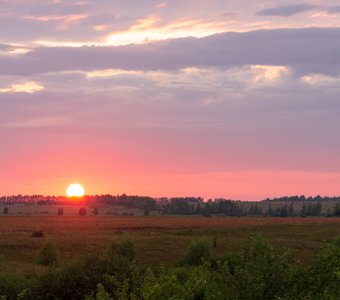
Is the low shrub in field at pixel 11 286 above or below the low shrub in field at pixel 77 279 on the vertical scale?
below

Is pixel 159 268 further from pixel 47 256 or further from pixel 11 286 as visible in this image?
pixel 11 286

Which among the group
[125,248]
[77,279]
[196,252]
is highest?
[77,279]

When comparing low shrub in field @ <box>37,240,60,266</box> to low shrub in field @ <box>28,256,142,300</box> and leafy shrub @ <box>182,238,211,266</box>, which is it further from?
low shrub in field @ <box>28,256,142,300</box>

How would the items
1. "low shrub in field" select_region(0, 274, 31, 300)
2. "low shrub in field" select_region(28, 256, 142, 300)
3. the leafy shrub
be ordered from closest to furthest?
"low shrub in field" select_region(28, 256, 142, 300) → "low shrub in field" select_region(0, 274, 31, 300) → the leafy shrub

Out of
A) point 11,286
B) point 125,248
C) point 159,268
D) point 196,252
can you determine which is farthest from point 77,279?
point 125,248

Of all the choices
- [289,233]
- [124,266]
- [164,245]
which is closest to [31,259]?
[164,245]

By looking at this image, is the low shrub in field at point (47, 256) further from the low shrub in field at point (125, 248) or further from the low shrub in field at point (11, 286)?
the low shrub in field at point (11, 286)

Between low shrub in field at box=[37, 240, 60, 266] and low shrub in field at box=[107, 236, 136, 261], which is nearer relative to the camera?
low shrub in field at box=[37, 240, 60, 266]

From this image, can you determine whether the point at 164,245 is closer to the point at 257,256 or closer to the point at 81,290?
the point at 81,290

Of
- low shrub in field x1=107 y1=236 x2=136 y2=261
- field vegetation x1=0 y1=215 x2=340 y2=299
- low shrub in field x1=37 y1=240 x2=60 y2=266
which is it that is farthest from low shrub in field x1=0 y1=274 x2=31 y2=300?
low shrub in field x1=107 y1=236 x2=136 y2=261

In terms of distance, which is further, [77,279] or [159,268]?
[159,268]

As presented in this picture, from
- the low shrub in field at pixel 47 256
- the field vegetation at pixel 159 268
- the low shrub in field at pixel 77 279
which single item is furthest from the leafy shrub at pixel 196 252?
the low shrub in field at pixel 77 279

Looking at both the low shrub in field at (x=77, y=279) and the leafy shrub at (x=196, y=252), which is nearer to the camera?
the low shrub in field at (x=77, y=279)

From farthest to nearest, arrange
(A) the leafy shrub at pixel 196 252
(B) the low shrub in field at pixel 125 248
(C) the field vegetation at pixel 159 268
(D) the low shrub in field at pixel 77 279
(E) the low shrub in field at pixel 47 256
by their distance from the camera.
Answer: (B) the low shrub in field at pixel 125 248 → (A) the leafy shrub at pixel 196 252 → (E) the low shrub in field at pixel 47 256 → (D) the low shrub in field at pixel 77 279 → (C) the field vegetation at pixel 159 268
